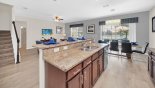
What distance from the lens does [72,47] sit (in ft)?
8.32

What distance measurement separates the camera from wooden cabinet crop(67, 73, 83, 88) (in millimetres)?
1414

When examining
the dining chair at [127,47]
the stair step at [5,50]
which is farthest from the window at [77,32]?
the stair step at [5,50]

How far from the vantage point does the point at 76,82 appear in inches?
61.6

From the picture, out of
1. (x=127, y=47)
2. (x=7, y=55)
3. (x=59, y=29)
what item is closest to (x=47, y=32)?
(x=59, y=29)

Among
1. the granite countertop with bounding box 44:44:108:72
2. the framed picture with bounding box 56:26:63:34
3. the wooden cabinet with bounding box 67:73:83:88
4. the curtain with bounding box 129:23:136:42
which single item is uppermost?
the framed picture with bounding box 56:26:63:34

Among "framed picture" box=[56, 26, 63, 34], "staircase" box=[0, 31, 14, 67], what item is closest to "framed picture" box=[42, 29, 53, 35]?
"framed picture" box=[56, 26, 63, 34]

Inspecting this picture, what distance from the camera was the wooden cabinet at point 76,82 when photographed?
141cm

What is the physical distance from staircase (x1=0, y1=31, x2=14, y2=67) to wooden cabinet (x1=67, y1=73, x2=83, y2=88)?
3.62 meters

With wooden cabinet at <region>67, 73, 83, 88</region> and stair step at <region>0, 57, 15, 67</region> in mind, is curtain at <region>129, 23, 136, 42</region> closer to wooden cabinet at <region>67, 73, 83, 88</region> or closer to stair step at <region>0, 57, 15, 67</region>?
wooden cabinet at <region>67, 73, 83, 88</region>

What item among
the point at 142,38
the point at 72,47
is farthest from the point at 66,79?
the point at 142,38

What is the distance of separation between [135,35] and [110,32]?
5.61 feet

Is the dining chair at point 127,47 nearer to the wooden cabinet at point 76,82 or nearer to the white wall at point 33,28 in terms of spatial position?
the wooden cabinet at point 76,82

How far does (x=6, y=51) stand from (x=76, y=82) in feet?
13.2

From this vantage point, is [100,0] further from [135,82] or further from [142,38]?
[142,38]
